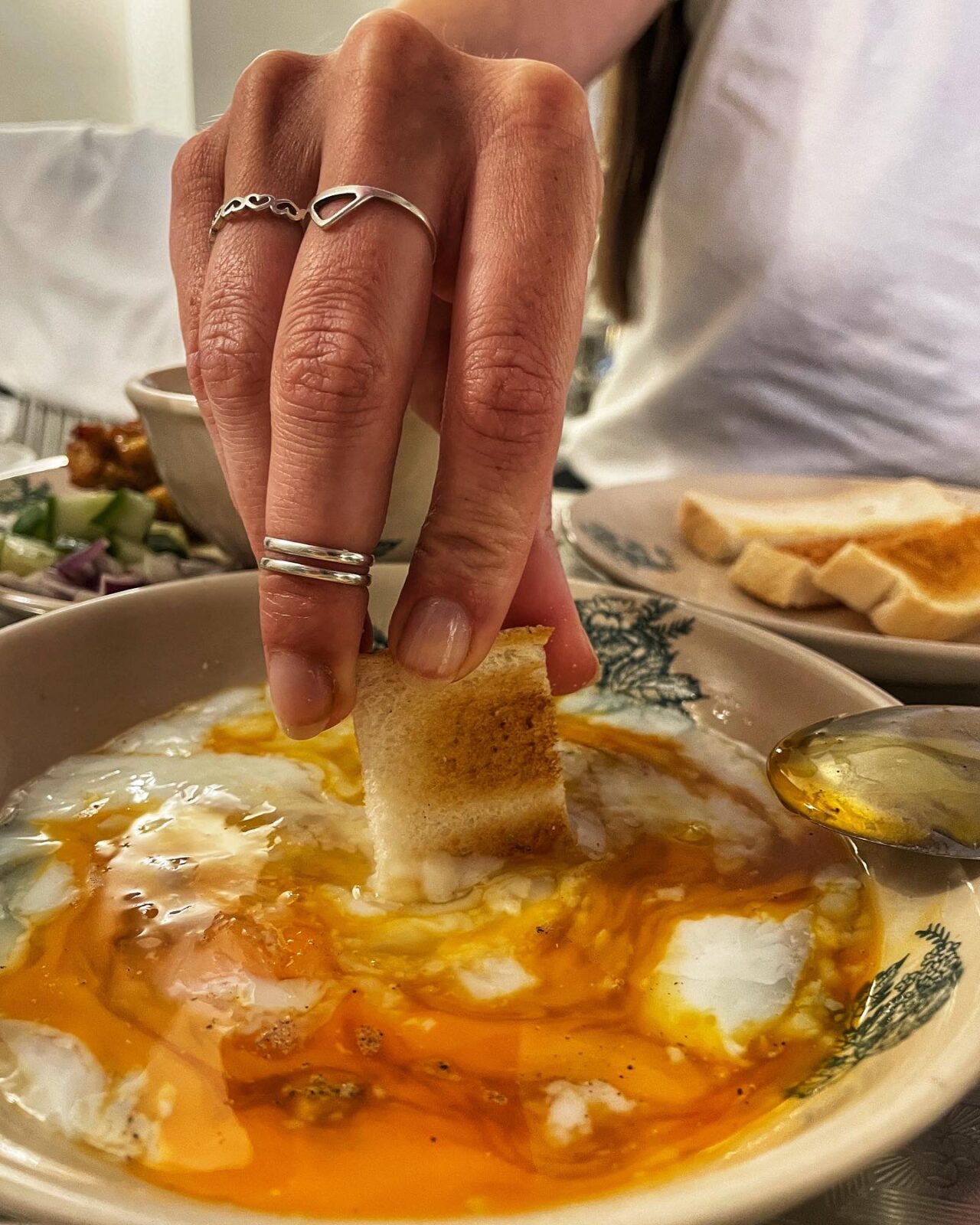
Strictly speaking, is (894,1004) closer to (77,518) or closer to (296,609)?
(296,609)

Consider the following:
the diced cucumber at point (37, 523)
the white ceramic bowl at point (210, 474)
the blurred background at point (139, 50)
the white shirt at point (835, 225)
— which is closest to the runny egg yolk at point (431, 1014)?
the white ceramic bowl at point (210, 474)

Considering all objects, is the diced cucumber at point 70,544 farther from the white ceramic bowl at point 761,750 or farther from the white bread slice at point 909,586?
the white bread slice at point 909,586

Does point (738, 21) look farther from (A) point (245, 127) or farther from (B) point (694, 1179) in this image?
(B) point (694, 1179)

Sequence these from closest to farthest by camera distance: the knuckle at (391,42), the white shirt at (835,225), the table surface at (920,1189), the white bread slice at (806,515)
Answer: the table surface at (920,1189), the knuckle at (391,42), the white bread slice at (806,515), the white shirt at (835,225)

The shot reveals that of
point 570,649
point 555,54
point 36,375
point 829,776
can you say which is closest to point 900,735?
point 829,776

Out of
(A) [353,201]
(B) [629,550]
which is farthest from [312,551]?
(B) [629,550]

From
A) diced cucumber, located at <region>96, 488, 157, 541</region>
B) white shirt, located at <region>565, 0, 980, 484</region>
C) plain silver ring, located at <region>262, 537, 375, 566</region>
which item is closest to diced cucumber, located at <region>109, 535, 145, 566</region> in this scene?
diced cucumber, located at <region>96, 488, 157, 541</region>
